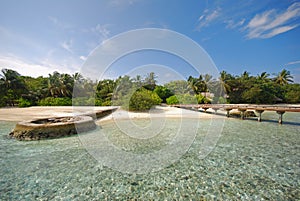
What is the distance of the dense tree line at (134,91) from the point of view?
2051 cm

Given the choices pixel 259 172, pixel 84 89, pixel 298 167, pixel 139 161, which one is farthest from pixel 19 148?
pixel 84 89

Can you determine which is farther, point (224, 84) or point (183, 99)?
point (224, 84)

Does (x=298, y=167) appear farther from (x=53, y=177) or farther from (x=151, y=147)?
(x=53, y=177)

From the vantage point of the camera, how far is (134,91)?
1928cm

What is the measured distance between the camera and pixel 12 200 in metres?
2.87

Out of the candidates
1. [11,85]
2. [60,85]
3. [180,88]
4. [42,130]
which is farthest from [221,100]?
[11,85]

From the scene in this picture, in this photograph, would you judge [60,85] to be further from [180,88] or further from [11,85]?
[180,88]

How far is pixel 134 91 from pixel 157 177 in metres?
16.0

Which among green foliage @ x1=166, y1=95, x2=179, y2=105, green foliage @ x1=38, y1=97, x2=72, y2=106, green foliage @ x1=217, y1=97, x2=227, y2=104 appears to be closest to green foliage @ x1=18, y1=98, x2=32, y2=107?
green foliage @ x1=38, y1=97, x2=72, y2=106

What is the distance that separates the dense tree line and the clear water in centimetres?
1281

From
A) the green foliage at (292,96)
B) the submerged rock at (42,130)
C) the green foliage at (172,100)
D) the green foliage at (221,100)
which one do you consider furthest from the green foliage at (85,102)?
the green foliage at (292,96)

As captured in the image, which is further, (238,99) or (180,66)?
(238,99)

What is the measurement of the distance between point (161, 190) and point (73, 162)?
3124 millimetres

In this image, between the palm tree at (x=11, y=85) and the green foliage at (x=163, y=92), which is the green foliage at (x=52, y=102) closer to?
the palm tree at (x=11, y=85)
